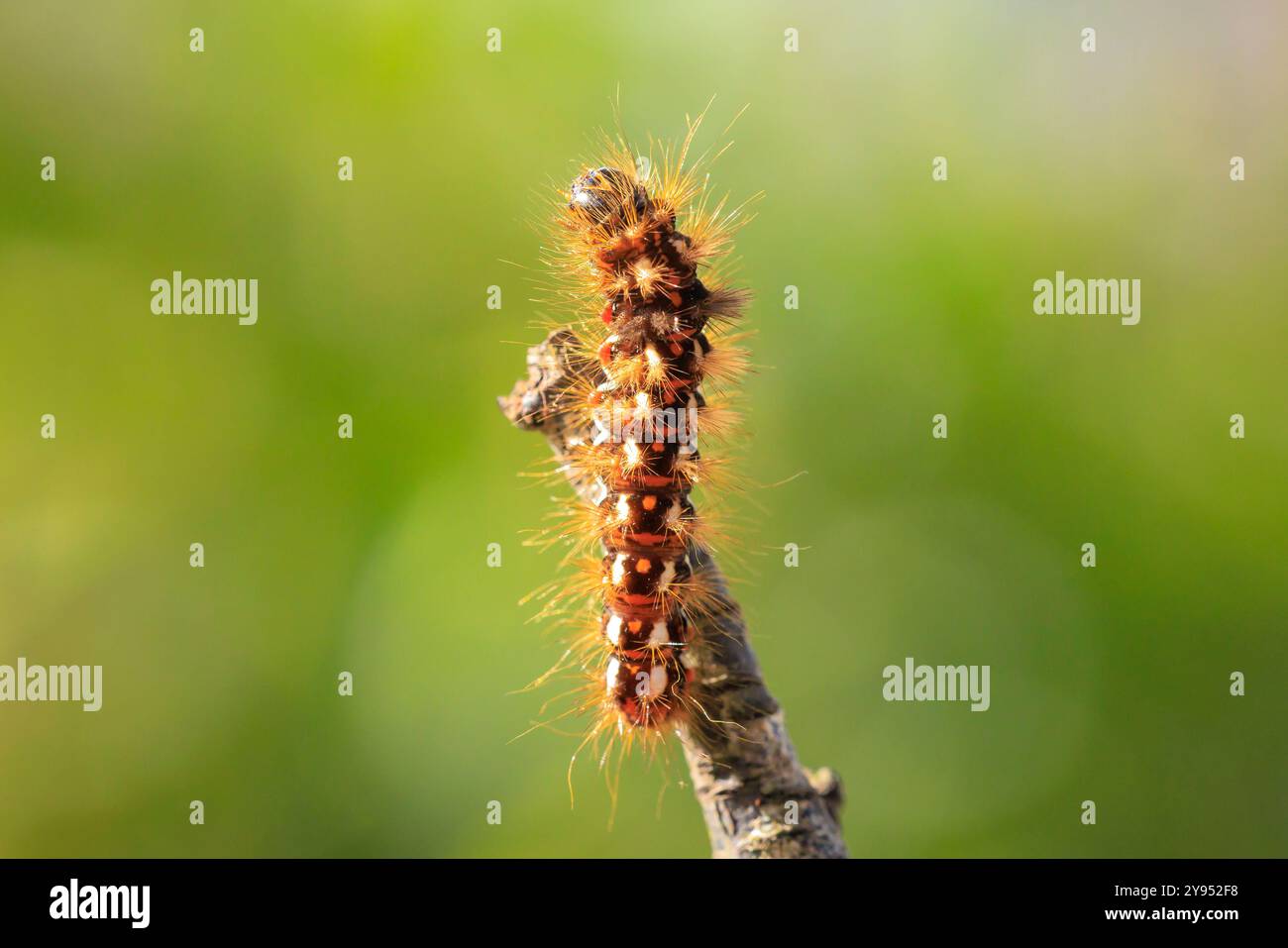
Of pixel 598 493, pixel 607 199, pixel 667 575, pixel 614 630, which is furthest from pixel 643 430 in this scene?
pixel 607 199

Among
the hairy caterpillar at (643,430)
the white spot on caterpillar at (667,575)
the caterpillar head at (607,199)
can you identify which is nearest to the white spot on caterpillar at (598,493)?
the hairy caterpillar at (643,430)

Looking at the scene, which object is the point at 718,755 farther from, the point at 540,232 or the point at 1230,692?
the point at 1230,692

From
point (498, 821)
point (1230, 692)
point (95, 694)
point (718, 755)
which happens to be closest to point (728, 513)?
point (718, 755)

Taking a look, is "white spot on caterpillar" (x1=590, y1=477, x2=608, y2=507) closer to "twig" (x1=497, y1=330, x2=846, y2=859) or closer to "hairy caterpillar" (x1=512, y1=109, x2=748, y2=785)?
"hairy caterpillar" (x1=512, y1=109, x2=748, y2=785)

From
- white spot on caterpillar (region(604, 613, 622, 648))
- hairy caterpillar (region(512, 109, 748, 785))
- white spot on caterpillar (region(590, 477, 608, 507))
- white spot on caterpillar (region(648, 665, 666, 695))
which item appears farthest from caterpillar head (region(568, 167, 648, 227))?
white spot on caterpillar (region(648, 665, 666, 695))

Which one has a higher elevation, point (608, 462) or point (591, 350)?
point (591, 350)
